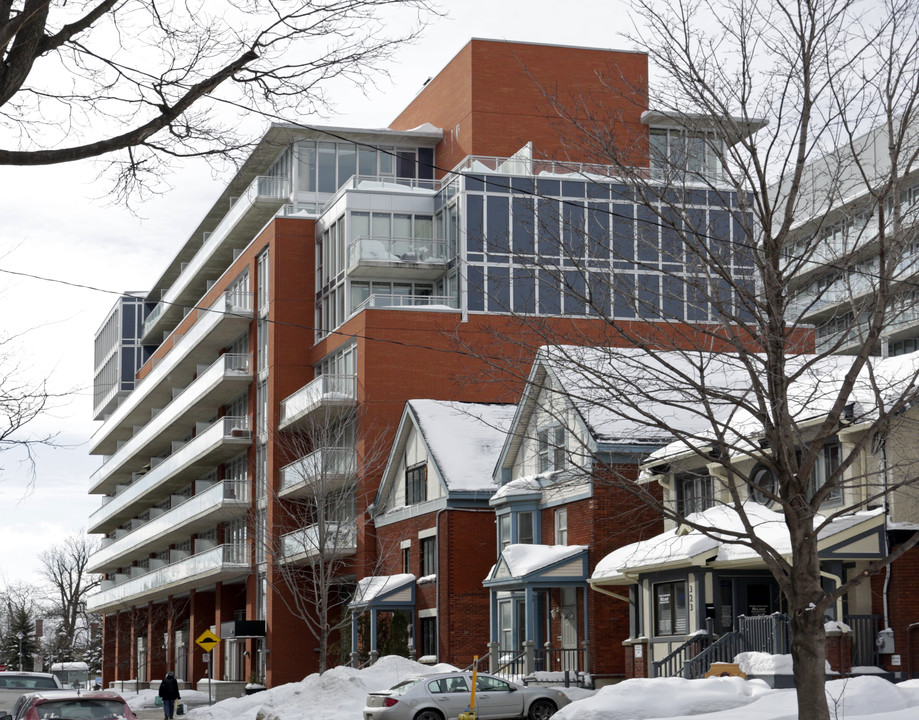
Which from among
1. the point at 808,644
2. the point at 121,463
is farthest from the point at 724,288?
the point at 121,463

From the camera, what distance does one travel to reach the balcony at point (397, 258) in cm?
5253

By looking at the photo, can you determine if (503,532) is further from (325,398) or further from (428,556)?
(325,398)

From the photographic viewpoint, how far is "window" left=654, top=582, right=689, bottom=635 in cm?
3056

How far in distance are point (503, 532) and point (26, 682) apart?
55.2ft

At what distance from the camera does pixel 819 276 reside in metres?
15.5

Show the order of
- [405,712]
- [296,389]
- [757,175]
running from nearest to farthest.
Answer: [757,175], [405,712], [296,389]

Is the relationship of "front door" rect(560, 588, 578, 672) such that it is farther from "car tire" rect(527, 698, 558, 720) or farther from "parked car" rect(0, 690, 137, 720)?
"parked car" rect(0, 690, 137, 720)

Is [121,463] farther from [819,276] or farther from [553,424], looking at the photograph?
[819,276]

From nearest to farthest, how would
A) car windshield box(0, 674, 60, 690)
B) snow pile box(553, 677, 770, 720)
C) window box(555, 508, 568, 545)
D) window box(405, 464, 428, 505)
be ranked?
snow pile box(553, 677, 770, 720)
car windshield box(0, 674, 60, 690)
window box(555, 508, 568, 545)
window box(405, 464, 428, 505)

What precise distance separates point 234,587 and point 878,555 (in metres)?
43.4

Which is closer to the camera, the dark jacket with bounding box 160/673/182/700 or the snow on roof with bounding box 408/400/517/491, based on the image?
the snow on roof with bounding box 408/400/517/491

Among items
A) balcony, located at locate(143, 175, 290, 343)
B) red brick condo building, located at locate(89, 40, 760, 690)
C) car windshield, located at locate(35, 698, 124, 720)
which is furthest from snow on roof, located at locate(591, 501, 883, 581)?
balcony, located at locate(143, 175, 290, 343)

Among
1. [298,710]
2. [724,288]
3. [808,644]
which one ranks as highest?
[724,288]

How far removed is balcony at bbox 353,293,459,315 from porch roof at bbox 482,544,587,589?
16.3m
